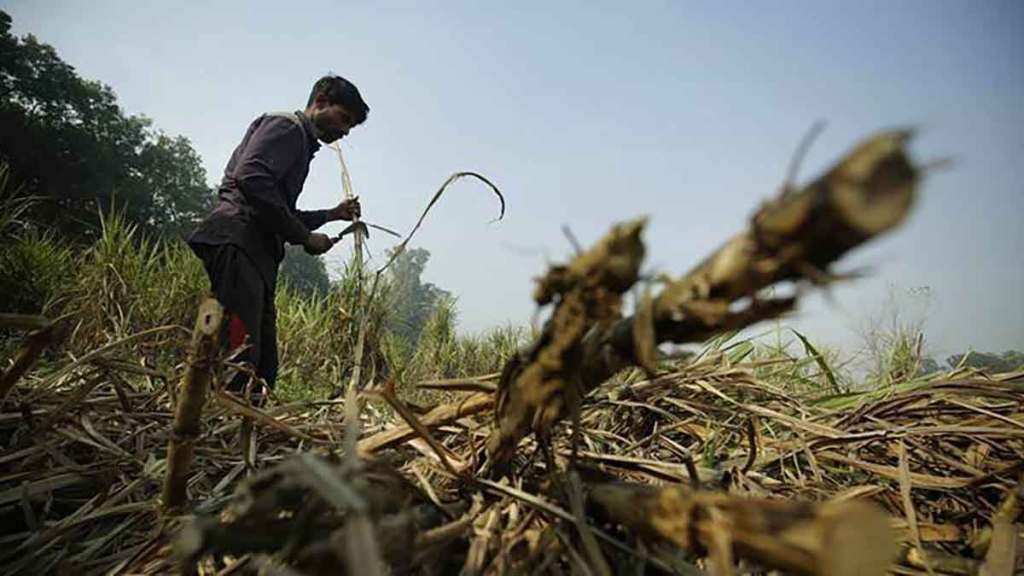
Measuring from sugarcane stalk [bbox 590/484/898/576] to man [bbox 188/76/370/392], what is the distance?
75.5 inches

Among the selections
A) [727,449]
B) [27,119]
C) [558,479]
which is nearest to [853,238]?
[558,479]

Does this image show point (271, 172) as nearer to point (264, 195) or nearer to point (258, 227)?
point (264, 195)

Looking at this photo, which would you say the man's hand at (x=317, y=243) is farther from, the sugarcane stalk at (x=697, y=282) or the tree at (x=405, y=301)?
the sugarcane stalk at (x=697, y=282)

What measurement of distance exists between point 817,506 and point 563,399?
207 mm

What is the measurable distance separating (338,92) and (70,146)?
20533 mm

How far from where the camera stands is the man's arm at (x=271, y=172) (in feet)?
6.89

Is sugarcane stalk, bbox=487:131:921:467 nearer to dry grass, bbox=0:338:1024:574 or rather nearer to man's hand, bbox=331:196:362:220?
dry grass, bbox=0:338:1024:574

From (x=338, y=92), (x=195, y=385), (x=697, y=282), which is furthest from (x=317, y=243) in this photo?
(x=697, y=282)

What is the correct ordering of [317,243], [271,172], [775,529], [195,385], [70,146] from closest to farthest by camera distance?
[775,529] < [195,385] < [271,172] < [317,243] < [70,146]

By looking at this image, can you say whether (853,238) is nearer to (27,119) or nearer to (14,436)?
(14,436)

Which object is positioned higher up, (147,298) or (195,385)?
(147,298)

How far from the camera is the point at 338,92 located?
255 centimetres

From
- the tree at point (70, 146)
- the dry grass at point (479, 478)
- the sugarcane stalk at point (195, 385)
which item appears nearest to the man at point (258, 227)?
the dry grass at point (479, 478)

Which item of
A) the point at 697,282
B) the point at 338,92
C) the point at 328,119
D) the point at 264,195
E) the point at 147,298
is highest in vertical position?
the point at 338,92
